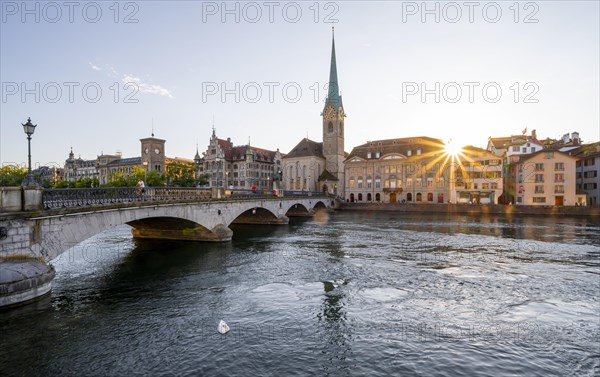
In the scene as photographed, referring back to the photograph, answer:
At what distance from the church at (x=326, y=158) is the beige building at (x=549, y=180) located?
151 ft

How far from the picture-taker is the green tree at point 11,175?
255 ft

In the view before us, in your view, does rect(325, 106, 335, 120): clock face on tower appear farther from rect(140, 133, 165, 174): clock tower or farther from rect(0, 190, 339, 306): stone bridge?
rect(0, 190, 339, 306): stone bridge

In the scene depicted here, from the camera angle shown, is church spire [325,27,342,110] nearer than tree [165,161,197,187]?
No

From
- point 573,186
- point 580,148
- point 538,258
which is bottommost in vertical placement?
point 538,258

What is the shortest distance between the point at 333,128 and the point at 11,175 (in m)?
82.1

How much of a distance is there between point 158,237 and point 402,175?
233 feet

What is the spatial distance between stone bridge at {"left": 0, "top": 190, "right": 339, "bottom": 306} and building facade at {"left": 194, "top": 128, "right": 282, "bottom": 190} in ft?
239

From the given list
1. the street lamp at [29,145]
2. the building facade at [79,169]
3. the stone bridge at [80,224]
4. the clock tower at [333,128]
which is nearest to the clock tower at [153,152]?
the clock tower at [333,128]

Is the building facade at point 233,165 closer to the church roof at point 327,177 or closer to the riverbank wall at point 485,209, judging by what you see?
the church roof at point 327,177

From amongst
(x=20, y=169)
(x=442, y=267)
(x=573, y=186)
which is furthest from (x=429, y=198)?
(x=20, y=169)

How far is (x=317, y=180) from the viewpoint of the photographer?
106m

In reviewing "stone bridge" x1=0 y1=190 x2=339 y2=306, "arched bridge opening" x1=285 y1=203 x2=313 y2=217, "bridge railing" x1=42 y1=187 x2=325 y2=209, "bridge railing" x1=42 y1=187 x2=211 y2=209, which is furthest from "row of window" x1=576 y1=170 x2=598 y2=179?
"bridge railing" x1=42 y1=187 x2=211 y2=209

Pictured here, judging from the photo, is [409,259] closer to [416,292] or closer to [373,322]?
[416,292]

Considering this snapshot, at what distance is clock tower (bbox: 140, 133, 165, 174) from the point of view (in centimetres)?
11055
